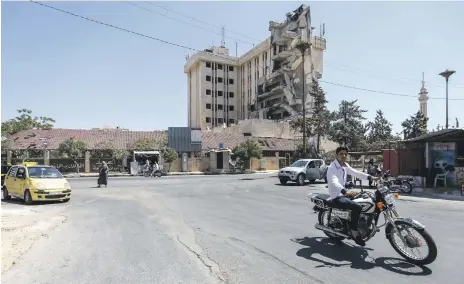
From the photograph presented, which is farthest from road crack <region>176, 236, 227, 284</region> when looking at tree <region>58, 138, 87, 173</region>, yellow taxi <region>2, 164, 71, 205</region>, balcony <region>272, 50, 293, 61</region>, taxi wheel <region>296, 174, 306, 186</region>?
balcony <region>272, 50, 293, 61</region>

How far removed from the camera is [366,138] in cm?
6475

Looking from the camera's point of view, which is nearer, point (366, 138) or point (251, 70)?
point (366, 138)

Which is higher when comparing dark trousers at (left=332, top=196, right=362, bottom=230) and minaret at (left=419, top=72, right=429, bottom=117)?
minaret at (left=419, top=72, right=429, bottom=117)

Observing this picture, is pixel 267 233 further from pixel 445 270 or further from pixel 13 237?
pixel 13 237

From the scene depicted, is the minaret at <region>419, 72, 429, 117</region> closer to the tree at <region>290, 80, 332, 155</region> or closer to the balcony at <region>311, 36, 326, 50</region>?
the balcony at <region>311, 36, 326, 50</region>

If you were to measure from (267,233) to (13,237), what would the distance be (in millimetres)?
5730

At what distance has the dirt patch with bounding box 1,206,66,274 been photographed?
6.93 metres

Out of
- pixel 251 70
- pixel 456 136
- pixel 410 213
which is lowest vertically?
pixel 410 213

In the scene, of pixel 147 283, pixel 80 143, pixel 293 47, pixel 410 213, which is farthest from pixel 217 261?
pixel 293 47

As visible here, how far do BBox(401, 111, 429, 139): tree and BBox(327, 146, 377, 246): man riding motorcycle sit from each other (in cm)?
6030

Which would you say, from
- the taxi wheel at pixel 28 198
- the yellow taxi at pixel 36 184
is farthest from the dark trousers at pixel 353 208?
the taxi wheel at pixel 28 198

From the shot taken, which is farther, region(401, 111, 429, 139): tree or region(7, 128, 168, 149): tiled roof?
region(401, 111, 429, 139): tree

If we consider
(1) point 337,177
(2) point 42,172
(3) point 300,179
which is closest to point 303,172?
(3) point 300,179

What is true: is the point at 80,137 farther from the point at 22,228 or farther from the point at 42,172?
the point at 22,228
